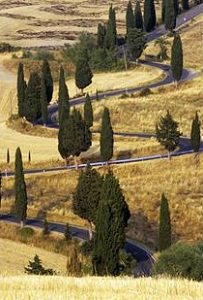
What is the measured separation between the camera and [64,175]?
6425 centimetres

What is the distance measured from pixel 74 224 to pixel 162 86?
46.9 metres

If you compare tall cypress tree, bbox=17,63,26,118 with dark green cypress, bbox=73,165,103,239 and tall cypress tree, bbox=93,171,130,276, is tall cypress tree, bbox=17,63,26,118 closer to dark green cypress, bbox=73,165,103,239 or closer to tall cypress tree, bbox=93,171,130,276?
dark green cypress, bbox=73,165,103,239

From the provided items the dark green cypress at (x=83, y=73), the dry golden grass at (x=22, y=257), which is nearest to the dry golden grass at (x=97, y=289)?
the dry golden grass at (x=22, y=257)

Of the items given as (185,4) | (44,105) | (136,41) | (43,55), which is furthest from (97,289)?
(185,4)

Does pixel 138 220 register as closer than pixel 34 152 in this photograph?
Yes

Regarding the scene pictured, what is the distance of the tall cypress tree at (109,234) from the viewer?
36594mm

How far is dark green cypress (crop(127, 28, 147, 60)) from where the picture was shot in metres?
112

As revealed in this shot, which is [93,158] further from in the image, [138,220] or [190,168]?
[138,220]

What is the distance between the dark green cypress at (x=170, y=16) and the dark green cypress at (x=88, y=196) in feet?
268

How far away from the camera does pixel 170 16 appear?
129 m

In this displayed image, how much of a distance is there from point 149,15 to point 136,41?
2444cm

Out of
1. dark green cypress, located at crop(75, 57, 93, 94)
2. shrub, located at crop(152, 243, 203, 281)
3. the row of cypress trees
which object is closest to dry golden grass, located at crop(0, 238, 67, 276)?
shrub, located at crop(152, 243, 203, 281)

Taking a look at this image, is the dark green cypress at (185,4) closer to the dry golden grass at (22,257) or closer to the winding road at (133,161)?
the winding road at (133,161)

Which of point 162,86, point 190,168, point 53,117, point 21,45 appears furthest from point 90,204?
point 21,45
